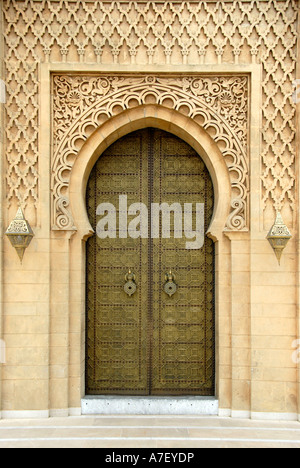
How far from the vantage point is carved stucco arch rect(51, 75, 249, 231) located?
562cm

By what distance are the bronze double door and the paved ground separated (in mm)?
557

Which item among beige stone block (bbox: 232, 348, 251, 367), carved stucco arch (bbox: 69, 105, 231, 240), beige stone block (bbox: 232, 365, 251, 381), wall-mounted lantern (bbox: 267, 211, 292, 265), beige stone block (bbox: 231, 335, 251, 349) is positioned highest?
carved stucco arch (bbox: 69, 105, 231, 240)

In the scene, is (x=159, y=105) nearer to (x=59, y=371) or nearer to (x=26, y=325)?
(x=26, y=325)

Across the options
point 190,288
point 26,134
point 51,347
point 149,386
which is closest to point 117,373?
point 149,386

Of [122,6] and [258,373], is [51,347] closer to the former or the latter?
[258,373]

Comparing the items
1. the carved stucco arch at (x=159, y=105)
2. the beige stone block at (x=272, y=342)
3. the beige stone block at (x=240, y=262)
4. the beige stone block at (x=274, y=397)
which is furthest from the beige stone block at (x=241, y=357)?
the carved stucco arch at (x=159, y=105)

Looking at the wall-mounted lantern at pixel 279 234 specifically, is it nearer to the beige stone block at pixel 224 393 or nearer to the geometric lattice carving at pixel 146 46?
the geometric lattice carving at pixel 146 46

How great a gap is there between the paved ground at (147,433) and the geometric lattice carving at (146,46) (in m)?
2.67

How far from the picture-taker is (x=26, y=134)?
220 inches

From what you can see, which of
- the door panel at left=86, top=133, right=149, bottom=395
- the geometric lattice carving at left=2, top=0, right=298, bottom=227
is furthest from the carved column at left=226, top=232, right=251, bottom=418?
the door panel at left=86, top=133, right=149, bottom=395

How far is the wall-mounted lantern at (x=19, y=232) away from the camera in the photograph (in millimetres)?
5293

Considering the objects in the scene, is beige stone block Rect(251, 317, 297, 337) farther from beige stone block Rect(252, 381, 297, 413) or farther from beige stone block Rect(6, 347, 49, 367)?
beige stone block Rect(6, 347, 49, 367)

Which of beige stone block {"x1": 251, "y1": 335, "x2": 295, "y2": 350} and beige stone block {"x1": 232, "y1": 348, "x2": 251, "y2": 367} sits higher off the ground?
beige stone block {"x1": 251, "y1": 335, "x2": 295, "y2": 350}

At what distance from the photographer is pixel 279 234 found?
5.29 metres
